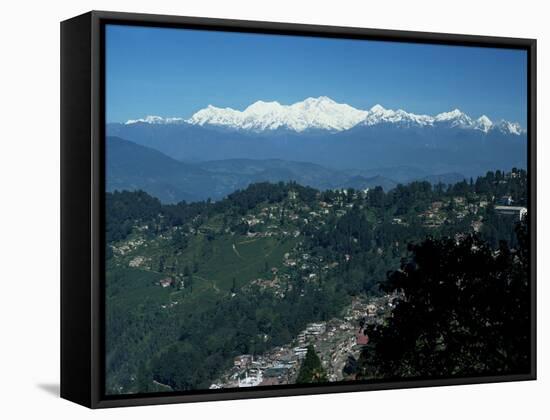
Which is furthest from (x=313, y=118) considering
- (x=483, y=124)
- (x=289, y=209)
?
(x=483, y=124)

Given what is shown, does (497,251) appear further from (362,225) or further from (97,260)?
(97,260)

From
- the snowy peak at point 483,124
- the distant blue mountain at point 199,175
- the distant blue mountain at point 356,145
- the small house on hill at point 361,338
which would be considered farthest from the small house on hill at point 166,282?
the snowy peak at point 483,124

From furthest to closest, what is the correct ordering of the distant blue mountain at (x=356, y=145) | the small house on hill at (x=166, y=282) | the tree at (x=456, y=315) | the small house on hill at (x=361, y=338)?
the tree at (x=456, y=315)
the small house on hill at (x=361, y=338)
the distant blue mountain at (x=356, y=145)
the small house on hill at (x=166, y=282)

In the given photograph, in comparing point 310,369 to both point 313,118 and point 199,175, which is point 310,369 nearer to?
point 199,175

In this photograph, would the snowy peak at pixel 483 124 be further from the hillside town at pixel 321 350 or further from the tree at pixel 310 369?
the tree at pixel 310 369

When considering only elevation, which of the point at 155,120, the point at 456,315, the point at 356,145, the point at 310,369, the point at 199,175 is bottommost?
the point at 310,369

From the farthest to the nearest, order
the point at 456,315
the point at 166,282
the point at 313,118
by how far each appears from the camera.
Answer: the point at 456,315
the point at 313,118
the point at 166,282

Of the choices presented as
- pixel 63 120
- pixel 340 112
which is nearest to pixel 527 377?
pixel 340 112
